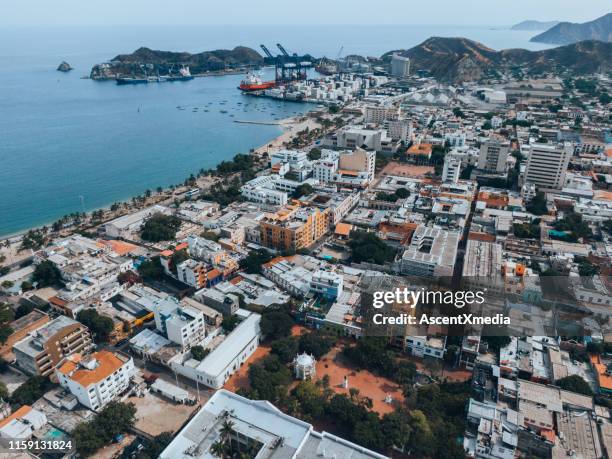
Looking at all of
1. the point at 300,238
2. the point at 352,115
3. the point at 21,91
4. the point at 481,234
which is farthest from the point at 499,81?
the point at 21,91

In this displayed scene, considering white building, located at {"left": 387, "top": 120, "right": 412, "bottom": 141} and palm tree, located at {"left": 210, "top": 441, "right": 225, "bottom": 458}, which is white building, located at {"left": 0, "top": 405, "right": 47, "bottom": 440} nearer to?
palm tree, located at {"left": 210, "top": 441, "right": 225, "bottom": 458}

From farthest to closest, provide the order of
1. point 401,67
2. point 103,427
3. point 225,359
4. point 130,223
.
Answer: point 401,67, point 130,223, point 225,359, point 103,427

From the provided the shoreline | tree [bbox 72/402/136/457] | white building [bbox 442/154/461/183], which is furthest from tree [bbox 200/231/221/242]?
white building [bbox 442/154/461/183]

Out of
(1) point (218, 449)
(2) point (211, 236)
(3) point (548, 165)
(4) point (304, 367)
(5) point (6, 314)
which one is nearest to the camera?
(1) point (218, 449)

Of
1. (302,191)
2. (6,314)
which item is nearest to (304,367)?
(6,314)

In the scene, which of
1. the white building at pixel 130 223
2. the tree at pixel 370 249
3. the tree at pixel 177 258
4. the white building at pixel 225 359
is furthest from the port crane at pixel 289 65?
the white building at pixel 225 359

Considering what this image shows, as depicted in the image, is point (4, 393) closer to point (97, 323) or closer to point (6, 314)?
point (97, 323)
